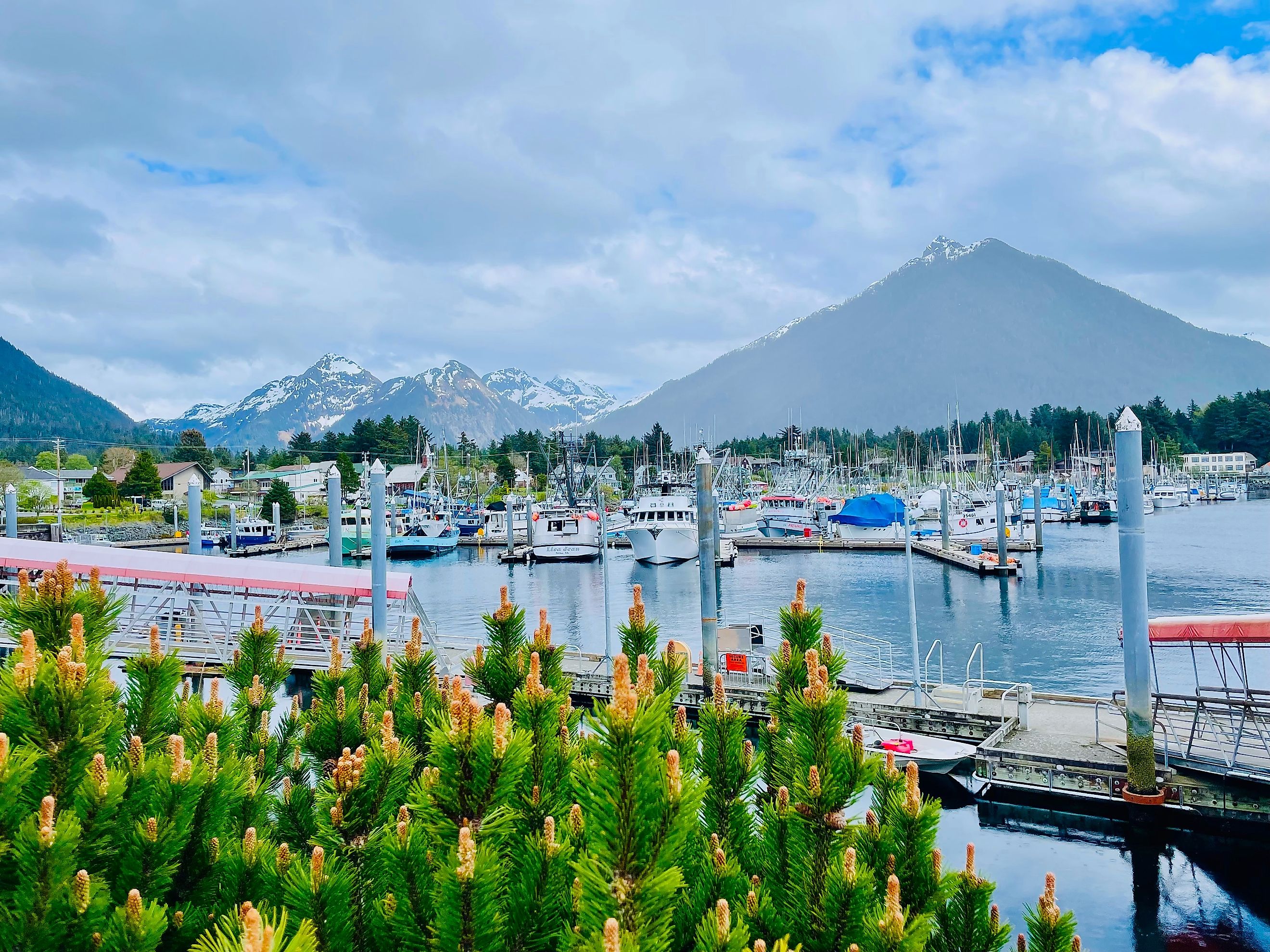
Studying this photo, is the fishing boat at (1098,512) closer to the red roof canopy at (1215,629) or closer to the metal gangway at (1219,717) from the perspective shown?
the metal gangway at (1219,717)

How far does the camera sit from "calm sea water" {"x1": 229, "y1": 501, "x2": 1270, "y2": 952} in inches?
582

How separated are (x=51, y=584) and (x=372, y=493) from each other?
63.5 ft

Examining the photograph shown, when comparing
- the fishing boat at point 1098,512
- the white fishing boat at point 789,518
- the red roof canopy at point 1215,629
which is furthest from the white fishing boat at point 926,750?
the fishing boat at point 1098,512

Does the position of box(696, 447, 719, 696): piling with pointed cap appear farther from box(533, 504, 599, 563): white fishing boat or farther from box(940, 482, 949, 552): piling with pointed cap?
box(533, 504, 599, 563): white fishing boat

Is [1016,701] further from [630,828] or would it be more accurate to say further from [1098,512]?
[1098,512]

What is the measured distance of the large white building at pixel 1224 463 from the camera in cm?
15712

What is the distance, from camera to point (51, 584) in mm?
4117

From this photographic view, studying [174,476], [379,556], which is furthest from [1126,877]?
[174,476]

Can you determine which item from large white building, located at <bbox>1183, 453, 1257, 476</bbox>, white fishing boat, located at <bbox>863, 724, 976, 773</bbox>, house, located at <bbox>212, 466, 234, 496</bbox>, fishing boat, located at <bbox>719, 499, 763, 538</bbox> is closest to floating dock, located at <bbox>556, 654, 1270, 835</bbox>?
white fishing boat, located at <bbox>863, 724, 976, 773</bbox>

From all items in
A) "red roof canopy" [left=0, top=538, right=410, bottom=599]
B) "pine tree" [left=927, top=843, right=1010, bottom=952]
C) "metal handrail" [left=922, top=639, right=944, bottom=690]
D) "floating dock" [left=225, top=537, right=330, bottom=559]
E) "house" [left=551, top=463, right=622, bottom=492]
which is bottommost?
"metal handrail" [left=922, top=639, right=944, bottom=690]

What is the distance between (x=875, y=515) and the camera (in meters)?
82.2

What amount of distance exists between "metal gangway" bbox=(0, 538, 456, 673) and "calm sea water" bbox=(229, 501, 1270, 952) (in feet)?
27.8

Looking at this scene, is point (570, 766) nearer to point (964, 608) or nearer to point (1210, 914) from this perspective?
point (1210, 914)

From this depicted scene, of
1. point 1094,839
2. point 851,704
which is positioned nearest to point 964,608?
point 851,704
